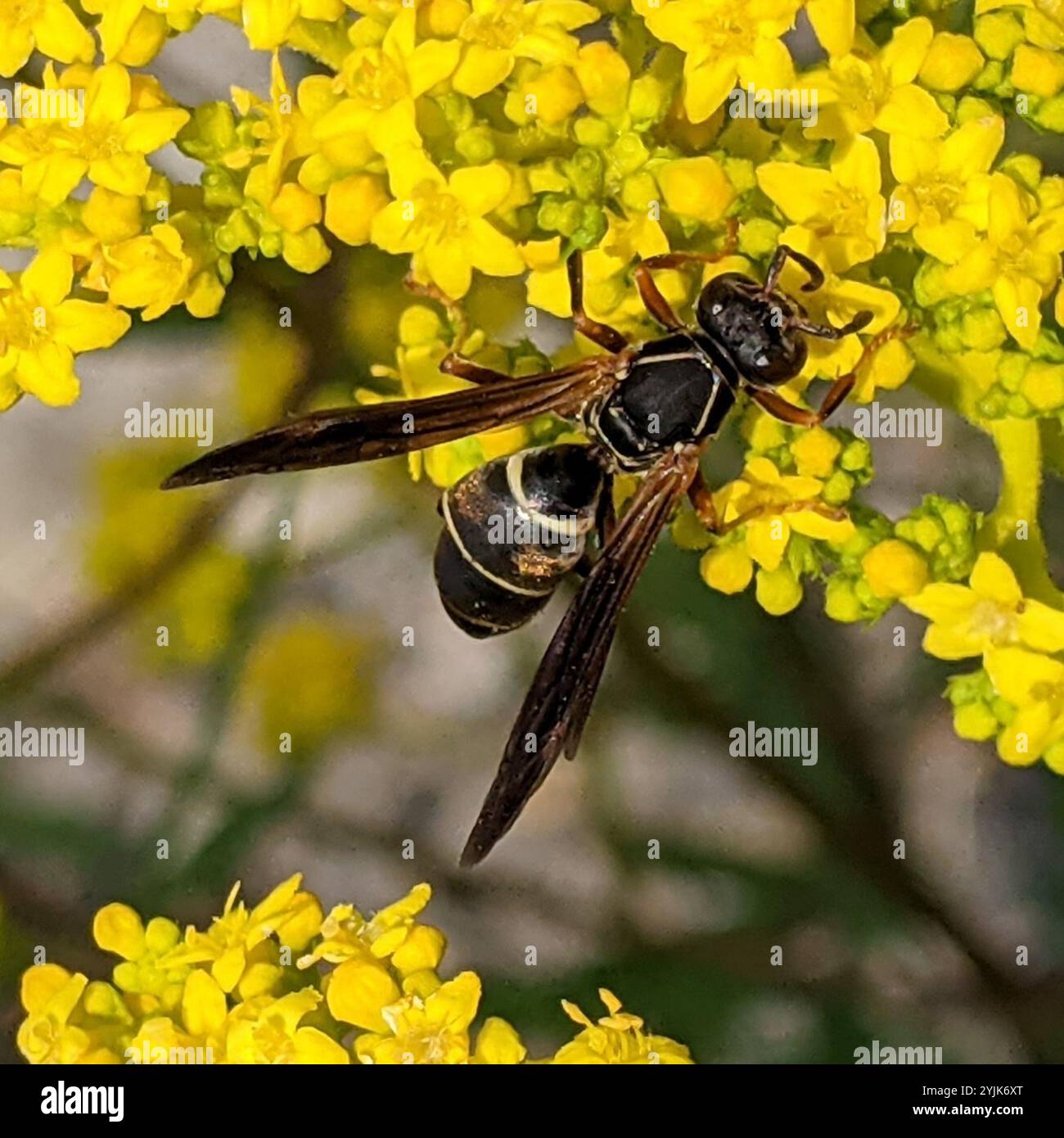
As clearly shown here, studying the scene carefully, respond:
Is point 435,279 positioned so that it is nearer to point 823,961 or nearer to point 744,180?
point 744,180

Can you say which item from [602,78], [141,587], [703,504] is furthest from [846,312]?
[141,587]

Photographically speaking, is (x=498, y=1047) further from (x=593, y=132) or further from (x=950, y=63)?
(x=950, y=63)

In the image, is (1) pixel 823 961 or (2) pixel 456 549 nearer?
(2) pixel 456 549

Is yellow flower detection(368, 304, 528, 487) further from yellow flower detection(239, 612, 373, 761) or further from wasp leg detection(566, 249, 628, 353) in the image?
yellow flower detection(239, 612, 373, 761)

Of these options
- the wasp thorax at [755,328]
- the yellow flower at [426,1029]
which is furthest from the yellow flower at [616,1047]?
the wasp thorax at [755,328]

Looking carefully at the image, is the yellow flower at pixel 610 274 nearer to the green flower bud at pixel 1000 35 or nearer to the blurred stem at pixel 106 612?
the green flower bud at pixel 1000 35
